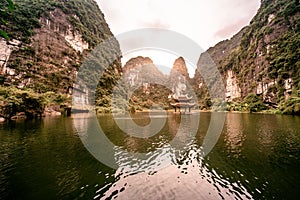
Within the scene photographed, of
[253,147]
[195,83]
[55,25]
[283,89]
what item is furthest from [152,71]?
[253,147]

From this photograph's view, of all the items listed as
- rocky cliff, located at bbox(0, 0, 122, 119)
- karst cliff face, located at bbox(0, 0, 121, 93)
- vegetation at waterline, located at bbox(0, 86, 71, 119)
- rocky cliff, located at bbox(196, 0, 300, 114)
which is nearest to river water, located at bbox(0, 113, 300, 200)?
vegetation at waterline, located at bbox(0, 86, 71, 119)

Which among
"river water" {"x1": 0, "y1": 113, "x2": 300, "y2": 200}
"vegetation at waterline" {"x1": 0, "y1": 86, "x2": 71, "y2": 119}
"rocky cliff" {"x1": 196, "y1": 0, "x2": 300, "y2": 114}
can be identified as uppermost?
"rocky cliff" {"x1": 196, "y1": 0, "x2": 300, "y2": 114}

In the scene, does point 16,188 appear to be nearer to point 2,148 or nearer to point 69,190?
point 69,190

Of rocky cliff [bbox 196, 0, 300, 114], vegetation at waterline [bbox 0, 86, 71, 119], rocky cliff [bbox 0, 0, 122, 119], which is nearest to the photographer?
vegetation at waterline [bbox 0, 86, 71, 119]

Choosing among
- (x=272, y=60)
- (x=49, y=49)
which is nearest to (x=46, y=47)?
(x=49, y=49)

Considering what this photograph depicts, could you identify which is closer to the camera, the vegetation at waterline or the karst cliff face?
the vegetation at waterline

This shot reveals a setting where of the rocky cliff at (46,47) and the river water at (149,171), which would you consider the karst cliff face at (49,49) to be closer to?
the rocky cliff at (46,47)

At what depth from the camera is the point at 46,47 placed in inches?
2505

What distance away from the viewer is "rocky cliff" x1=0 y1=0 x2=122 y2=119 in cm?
5138

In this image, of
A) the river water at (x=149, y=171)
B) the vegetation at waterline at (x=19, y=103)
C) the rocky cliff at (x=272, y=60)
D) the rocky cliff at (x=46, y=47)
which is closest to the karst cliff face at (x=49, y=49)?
the rocky cliff at (x=46, y=47)

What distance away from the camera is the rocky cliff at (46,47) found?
169 feet

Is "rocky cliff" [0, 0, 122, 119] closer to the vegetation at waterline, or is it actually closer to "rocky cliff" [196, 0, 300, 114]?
the vegetation at waterline

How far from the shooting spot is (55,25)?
70688 mm

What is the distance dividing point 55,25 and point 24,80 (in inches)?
1232
